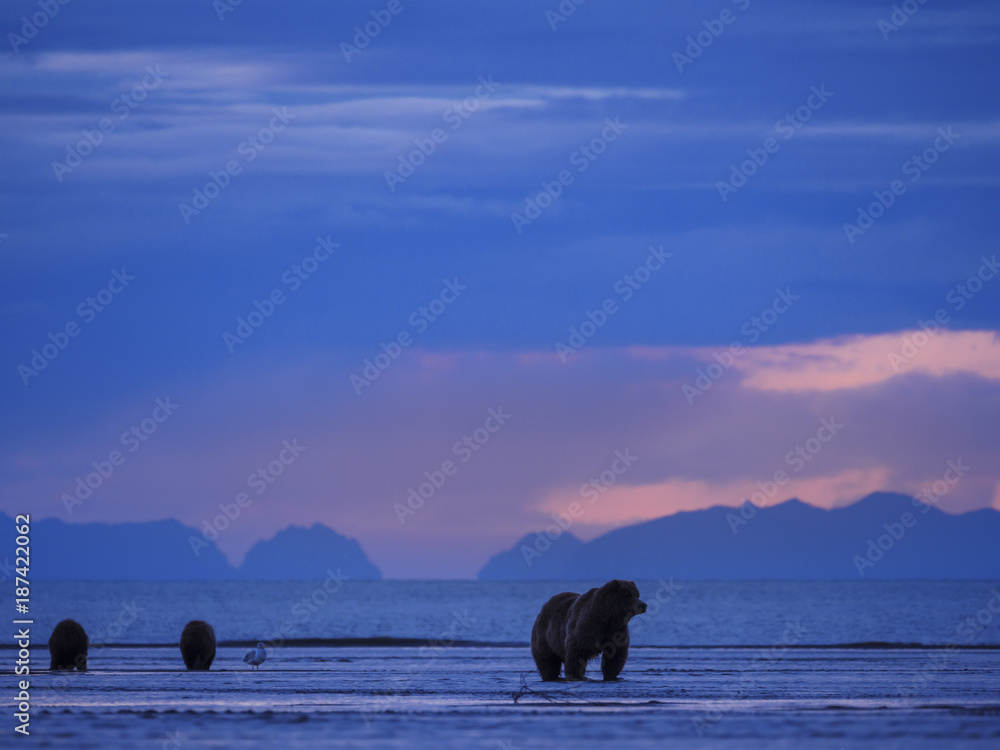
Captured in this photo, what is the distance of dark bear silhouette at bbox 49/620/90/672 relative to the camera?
33.9 meters

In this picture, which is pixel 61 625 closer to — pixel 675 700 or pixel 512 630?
pixel 675 700

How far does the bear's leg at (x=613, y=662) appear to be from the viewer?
26734 mm

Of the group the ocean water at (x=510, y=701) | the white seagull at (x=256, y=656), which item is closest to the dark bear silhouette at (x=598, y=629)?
the ocean water at (x=510, y=701)

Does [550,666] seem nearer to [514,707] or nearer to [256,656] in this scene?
[514,707]

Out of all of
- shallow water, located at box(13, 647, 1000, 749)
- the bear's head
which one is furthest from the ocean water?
the bear's head

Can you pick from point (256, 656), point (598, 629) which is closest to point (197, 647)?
point (256, 656)

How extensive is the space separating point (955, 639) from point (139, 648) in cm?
4007

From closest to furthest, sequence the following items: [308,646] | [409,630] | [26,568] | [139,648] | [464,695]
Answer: [26,568] → [464,695] → [139,648] → [308,646] → [409,630]

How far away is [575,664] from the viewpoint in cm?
2703

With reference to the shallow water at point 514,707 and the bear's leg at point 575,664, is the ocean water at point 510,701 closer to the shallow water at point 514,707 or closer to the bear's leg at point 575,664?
the shallow water at point 514,707

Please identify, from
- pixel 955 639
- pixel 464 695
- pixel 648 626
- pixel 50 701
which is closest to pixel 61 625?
pixel 50 701

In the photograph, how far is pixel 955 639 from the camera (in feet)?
215

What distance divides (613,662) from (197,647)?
500 inches

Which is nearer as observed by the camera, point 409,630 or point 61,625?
point 61,625
